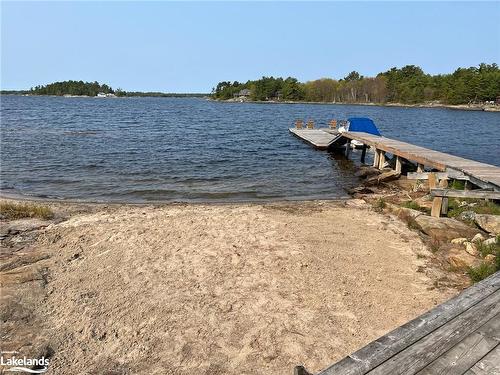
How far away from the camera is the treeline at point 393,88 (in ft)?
377

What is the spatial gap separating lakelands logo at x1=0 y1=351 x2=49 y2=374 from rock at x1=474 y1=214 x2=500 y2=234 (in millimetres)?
8959

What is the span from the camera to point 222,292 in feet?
21.7

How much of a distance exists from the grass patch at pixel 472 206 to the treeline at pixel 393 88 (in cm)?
11846

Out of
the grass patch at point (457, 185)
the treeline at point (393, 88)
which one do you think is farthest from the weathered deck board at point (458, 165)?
the treeline at point (393, 88)

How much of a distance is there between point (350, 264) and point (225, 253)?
8.31 feet

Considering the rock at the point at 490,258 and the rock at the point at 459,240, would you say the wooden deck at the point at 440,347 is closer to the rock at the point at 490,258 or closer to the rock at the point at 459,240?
the rock at the point at 490,258

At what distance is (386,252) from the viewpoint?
27.9 feet

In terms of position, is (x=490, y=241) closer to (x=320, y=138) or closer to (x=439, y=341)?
(x=439, y=341)

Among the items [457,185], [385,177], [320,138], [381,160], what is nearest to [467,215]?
[457,185]

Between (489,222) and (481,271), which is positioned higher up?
(489,222)

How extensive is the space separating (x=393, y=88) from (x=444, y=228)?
14754 centimetres

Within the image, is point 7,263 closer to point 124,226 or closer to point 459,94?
point 124,226

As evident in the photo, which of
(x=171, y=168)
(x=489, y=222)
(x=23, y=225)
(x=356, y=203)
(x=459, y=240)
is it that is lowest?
(x=171, y=168)

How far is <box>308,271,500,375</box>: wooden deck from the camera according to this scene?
2746 millimetres
